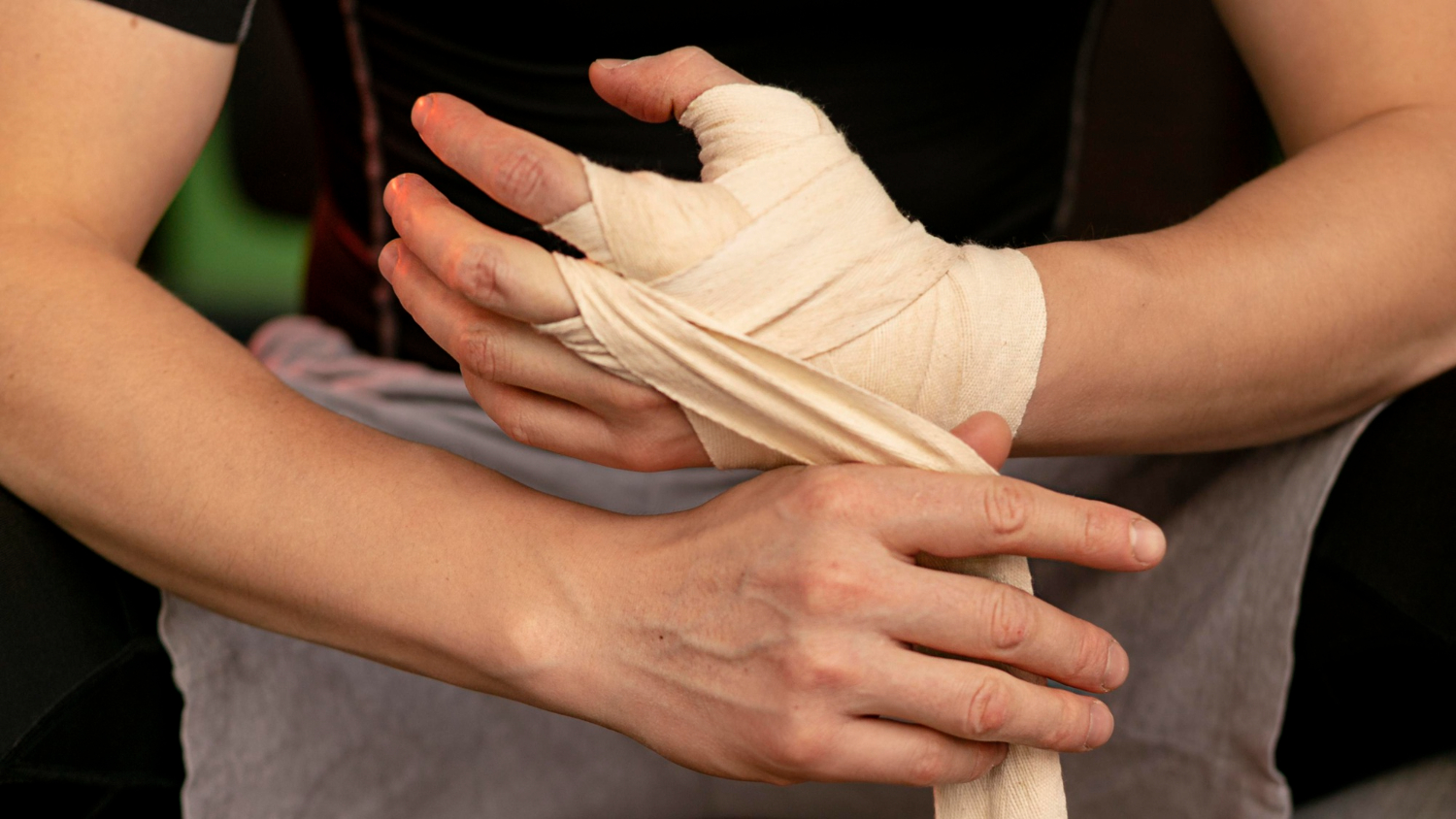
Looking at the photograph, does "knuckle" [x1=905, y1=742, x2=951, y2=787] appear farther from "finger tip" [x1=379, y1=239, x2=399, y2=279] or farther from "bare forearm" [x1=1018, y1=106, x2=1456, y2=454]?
"finger tip" [x1=379, y1=239, x2=399, y2=279]

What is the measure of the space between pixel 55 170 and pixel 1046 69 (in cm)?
84

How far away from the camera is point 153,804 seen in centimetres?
68

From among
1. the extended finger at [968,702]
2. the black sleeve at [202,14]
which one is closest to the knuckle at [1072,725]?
the extended finger at [968,702]

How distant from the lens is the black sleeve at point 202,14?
0.72 meters

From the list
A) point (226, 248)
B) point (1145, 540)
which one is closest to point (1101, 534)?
point (1145, 540)

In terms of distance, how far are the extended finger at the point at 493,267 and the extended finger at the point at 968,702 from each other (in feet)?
0.81

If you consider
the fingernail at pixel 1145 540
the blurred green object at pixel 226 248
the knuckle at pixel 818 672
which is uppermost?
the fingernail at pixel 1145 540

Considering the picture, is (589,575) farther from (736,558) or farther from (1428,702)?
(1428,702)

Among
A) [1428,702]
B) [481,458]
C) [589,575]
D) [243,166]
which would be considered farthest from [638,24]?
[243,166]

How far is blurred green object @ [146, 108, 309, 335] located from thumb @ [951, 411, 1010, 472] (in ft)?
6.22

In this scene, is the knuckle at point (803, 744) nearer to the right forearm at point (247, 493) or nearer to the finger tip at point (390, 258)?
the right forearm at point (247, 493)

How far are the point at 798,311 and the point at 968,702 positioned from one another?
213 millimetres

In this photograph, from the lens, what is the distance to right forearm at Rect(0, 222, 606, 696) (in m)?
0.61

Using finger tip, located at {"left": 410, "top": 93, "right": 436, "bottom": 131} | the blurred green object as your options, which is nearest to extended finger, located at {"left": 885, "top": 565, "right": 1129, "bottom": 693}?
finger tip, located at {"left": 410, "top": 93, "right": 436, "bottom": 131}
